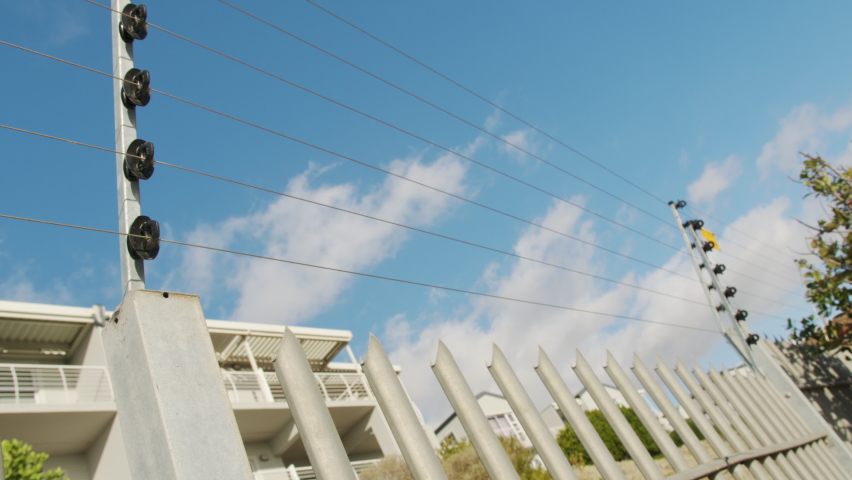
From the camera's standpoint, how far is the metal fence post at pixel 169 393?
2043mm

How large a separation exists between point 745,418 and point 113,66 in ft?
23.3

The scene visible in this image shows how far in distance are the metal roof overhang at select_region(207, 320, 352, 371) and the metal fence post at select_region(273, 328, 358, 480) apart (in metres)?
15.6

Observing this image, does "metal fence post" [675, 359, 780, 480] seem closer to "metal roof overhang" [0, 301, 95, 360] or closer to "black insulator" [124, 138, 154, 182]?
"black insulator" [124, 138, 154, 182]

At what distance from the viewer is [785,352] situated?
1034 cm

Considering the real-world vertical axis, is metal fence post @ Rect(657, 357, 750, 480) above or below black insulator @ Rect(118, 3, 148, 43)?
below

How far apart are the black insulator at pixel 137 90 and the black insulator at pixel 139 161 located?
29 cm

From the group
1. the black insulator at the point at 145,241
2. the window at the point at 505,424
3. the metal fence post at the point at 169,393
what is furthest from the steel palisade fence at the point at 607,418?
the window at the point at 505,424

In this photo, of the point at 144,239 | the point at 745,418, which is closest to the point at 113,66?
the point at 144,239

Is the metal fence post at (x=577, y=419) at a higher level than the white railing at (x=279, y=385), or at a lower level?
lower

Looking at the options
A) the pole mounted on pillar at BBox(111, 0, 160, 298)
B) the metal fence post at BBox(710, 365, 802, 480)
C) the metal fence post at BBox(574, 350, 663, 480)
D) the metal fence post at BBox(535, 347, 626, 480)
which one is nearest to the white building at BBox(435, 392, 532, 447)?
the metal fence post at BBox(710, 365, 802, 480)

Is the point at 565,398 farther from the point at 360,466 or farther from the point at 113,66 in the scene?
the point at 360,466

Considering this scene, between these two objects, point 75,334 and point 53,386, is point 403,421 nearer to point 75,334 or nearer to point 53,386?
point 53,386

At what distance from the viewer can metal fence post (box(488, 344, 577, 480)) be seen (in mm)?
3533

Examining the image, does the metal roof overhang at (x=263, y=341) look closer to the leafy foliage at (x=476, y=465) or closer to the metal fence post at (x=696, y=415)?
the leafy foliage at (x=476, y=465)
